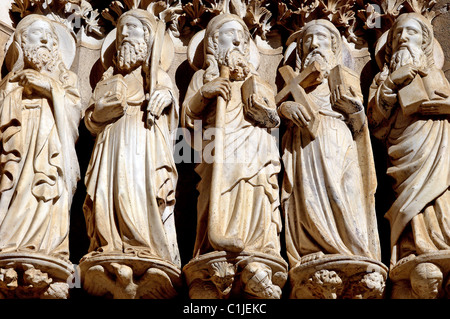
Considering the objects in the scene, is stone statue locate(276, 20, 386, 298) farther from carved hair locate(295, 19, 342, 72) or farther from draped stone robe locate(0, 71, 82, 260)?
draped stone robe locate(0, 71, 82, 260)

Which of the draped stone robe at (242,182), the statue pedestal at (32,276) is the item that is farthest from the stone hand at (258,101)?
the statue pedestal at (32,276)

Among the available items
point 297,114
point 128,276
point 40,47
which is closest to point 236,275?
point 128,276

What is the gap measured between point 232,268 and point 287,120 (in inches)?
53.9

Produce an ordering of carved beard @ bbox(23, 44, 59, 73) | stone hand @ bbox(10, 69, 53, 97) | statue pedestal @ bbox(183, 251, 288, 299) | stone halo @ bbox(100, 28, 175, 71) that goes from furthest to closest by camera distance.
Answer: stone halo @ bbox(100, 28, 175, 71) → carved beard @ bbox(23, 44, 59, 73) → stone hand @ bbox(10, 69, 53, 97) → statue pedestal @ bbox(183, 251, 288, 299)

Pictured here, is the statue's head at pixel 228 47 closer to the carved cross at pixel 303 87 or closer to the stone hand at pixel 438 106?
the carved cross at pixel 303 87

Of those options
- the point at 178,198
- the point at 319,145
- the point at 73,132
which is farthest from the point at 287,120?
the point at 73,132

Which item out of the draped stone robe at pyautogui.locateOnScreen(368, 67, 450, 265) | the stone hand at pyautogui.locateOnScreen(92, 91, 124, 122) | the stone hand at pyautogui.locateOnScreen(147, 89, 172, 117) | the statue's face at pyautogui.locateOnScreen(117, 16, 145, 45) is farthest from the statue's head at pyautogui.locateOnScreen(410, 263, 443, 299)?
the statue's face at pyautogui.locateOnScreen(117, 16, 145, 45)

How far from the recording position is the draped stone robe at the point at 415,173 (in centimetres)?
775

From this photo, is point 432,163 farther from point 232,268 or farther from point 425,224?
point 232,268

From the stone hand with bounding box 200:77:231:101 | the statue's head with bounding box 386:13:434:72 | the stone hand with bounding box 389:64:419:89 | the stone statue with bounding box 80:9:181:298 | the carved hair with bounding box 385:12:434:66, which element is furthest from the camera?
the carved hair with bounding box 385:12:434:66

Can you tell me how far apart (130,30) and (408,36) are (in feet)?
6.60

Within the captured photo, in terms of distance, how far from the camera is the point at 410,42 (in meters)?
8.66

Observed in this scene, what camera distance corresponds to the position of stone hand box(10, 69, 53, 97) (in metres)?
8.26

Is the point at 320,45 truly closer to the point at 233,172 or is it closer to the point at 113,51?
the point at 233,172
